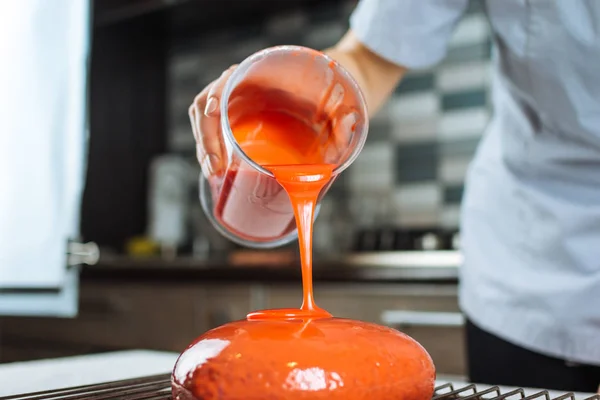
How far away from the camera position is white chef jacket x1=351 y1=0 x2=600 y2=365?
3.13 feet

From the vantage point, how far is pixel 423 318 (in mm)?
1806

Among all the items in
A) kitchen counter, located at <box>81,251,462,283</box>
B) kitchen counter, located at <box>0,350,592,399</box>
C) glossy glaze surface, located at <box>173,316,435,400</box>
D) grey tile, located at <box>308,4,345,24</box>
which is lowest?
kitchen counter, located at <box>81,251,462,283</box>

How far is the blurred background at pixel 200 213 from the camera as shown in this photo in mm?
1968

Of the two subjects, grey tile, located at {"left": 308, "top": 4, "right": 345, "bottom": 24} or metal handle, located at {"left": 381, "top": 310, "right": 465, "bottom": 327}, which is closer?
metal handle, located at {"left": 381, "top": 310, "right": 465, "bottom": 327}

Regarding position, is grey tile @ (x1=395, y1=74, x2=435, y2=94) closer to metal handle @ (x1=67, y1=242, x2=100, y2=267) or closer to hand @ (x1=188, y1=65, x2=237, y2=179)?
metal handle @ (x1=67, y1=242, x2=100, y2=267)

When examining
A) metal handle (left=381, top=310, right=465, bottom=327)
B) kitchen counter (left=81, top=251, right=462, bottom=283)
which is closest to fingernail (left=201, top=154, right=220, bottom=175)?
kitchen counter (left=81, top=251, right=462, bottom=283)

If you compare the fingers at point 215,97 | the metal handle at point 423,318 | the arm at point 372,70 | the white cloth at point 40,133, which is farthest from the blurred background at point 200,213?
the fingers at point 215,97

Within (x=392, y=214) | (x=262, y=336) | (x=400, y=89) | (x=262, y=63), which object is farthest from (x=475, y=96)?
(x=262, y=336)

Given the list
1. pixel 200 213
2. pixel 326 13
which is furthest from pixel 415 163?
pixel 200 213

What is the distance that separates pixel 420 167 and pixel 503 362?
1548 millimetres

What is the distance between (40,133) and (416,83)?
129cm

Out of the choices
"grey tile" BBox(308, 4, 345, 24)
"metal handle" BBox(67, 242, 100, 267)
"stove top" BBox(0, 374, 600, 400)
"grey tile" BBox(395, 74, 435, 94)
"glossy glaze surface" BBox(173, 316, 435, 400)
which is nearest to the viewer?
"glossy glaze surface" BBox(173, 316, 435, 400)

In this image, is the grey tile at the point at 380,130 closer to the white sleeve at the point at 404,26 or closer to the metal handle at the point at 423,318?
the metal handle at the point at 423,318

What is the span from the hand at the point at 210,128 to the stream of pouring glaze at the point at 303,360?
83 millimetres
